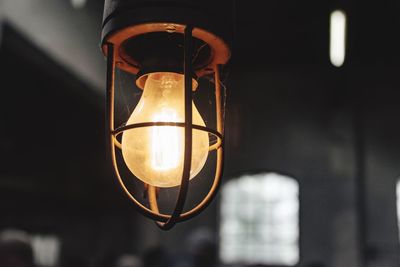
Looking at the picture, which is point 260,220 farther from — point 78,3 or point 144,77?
point 144,77

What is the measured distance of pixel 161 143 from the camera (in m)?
0.97

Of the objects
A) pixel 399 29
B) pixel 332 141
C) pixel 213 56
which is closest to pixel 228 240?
pixel 332 141

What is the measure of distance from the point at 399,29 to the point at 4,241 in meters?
6.03

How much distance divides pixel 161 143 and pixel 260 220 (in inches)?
351

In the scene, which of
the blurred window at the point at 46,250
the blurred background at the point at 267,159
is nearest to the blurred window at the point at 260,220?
the blurred background at the point at 267,159

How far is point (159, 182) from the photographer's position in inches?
38.7

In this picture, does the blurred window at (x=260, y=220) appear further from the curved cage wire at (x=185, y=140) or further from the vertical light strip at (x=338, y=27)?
the curved cage wire at (x=185, y=140)

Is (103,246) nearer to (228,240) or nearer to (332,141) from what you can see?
(228,240)

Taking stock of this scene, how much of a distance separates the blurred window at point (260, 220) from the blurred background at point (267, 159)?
0.02 meters

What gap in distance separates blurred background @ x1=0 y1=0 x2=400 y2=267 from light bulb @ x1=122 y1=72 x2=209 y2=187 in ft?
15.8

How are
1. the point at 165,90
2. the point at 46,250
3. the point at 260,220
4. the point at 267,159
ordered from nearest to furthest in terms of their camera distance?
the point at 165,90 < the point at 46,250 < the point at 267,159 < the point at 260,220

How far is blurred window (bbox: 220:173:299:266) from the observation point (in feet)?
31.0

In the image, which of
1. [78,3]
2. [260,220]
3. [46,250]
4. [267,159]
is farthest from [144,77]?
[260,220]

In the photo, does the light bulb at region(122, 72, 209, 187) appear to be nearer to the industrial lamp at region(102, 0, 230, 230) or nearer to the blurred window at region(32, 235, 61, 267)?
the industrial lamp at region(102, 0, 230, 230)
